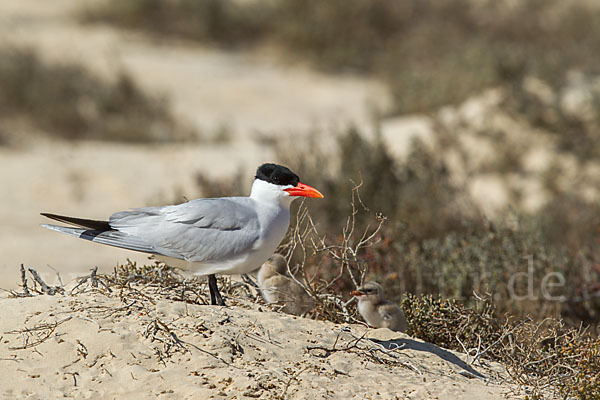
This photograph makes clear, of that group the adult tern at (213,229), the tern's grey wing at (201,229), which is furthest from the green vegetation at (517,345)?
the tern's grey wing at (201,229)

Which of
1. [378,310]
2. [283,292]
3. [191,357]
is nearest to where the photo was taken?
[191,357]

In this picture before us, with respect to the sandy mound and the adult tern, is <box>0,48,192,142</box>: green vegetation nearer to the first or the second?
the adult tern

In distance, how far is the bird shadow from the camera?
3951mm

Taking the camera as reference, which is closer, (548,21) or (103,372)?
(103,372)

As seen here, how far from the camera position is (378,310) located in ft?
13.9

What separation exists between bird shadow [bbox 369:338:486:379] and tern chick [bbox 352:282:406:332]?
0.12m

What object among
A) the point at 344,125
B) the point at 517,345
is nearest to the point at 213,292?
the point at 517,345

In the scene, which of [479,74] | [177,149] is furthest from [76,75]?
[479,74]

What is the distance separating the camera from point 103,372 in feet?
10.9

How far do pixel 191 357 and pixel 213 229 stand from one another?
0.73 m

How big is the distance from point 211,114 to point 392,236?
797cm

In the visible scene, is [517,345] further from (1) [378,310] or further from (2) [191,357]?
(2) [191,357]

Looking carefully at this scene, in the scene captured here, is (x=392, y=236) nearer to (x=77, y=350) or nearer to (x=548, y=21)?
(x=77, y=350)

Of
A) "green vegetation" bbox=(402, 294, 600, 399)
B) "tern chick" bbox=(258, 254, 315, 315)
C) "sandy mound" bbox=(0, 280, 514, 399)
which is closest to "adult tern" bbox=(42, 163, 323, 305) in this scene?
"sandy mound" bbox=(0, 280, 514, 399)
